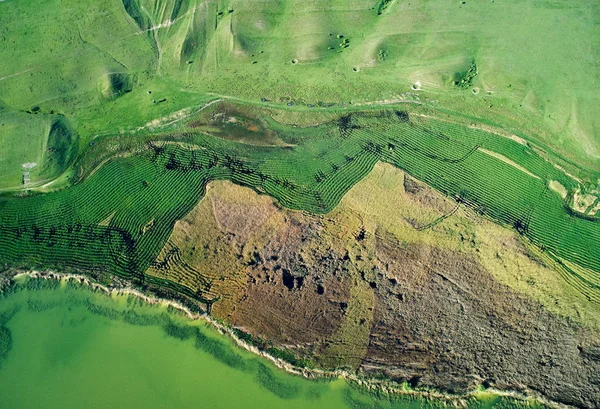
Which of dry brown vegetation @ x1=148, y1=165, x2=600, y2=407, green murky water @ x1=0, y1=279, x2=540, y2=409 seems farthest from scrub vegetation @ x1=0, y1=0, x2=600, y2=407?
green murky water @ x1=0, y1=279, x2=540, y2=409

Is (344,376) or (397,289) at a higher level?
(397,289)

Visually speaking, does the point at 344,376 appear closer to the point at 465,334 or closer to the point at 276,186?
the point at 465,334

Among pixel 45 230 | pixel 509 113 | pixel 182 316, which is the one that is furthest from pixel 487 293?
pixel 45 230

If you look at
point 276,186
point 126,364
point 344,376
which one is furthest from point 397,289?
point 126,364

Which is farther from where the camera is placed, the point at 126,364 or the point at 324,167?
the point at 324,167

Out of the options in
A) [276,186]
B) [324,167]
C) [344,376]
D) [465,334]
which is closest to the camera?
[344,376]

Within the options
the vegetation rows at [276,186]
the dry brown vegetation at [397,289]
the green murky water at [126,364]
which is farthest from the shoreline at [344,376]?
the vegetation rows at [276,186]

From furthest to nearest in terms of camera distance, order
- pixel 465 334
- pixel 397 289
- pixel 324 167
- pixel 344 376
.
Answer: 1. pixel 324 167
2. pixel 397 289
3. pixel 465 334
4. pixel 344 376

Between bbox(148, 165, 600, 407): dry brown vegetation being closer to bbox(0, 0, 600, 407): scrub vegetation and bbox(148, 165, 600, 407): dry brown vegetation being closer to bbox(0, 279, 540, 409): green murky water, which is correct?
bbox(0, 0, 600, 407): scrub vegetation

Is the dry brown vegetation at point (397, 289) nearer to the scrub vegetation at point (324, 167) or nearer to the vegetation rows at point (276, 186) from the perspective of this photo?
the scrub vegetation at point (324, 167)
